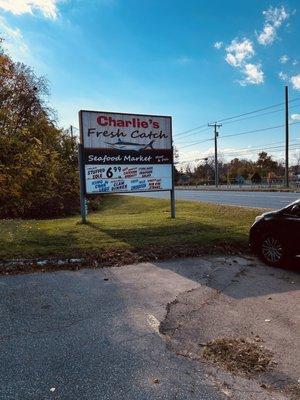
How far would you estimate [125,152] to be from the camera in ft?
42.1

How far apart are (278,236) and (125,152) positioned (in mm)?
6304

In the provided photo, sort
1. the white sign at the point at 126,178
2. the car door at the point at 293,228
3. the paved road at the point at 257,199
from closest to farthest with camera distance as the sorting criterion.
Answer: the car door at the point at 293,228 < the white sign at the point at 126,178 < the paved road at the point at 257,199

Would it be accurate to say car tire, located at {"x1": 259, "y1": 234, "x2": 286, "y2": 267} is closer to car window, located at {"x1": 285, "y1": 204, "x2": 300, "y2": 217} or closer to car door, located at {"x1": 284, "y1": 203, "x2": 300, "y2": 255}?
car door, located at {"x1": 284, "y1": 203, "x2": 300, "y2": 255}

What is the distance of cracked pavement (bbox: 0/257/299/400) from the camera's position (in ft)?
11.5

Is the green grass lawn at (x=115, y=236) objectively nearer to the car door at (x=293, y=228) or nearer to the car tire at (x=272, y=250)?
the car tire at (x=272, y=250)

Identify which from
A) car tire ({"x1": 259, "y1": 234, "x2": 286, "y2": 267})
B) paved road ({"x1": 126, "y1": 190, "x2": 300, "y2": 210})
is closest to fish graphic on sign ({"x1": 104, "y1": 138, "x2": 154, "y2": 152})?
car tire ({"x1": 259, "y1": 234, "x2": 286, "y2": 267})

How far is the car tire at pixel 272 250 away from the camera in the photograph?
7781 mm

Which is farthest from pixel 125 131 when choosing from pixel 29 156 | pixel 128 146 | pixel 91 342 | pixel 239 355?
pixel 239 355

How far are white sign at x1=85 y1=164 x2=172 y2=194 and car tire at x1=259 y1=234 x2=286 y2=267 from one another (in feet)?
18.8

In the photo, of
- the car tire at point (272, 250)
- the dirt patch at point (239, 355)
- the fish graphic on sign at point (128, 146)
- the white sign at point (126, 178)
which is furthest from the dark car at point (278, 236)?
the fish graphic on sign at point (128, 146)

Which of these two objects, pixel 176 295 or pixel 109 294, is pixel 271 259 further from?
pixel 109 294

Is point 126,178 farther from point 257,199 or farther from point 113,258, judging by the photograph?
point 257,199

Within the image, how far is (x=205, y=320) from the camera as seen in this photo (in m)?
5.18

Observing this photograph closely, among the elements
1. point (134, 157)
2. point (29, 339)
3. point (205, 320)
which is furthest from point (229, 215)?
point (29, 339)
